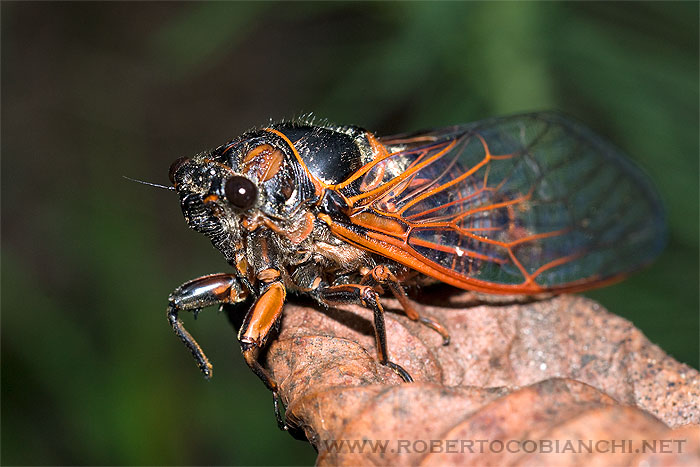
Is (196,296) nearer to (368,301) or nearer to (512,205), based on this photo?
(368,301)

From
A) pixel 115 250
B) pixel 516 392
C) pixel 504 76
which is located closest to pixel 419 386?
pixel 516 392

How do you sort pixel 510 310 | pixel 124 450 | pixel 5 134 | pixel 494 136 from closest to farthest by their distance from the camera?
1. pixel 510 310
2. pixel 494 136
3. pixel 124 450
4. pixel 5 134

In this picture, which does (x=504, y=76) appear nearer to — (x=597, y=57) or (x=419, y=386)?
(x=597, y=57)

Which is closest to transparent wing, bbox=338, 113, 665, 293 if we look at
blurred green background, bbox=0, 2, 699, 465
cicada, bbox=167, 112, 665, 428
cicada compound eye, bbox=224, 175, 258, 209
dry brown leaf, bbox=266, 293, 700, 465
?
cicada, bbox=167, 112, 665, 428

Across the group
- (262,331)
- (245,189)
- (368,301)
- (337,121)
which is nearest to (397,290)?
(368,301)

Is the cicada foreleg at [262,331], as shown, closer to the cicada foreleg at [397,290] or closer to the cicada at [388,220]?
the cicada at [388,220]

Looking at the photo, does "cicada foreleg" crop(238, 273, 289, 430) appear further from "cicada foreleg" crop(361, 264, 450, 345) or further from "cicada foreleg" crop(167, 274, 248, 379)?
"cicada foreleg" crop(361, 264, 450, 345)

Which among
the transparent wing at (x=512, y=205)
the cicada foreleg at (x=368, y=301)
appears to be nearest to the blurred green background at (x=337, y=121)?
the transparent wing at (x=512, y=205)

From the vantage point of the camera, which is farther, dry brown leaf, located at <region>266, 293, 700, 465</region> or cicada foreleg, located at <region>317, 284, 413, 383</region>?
cicada foreleg, located at <region>317, 284, 413, 383</region>
